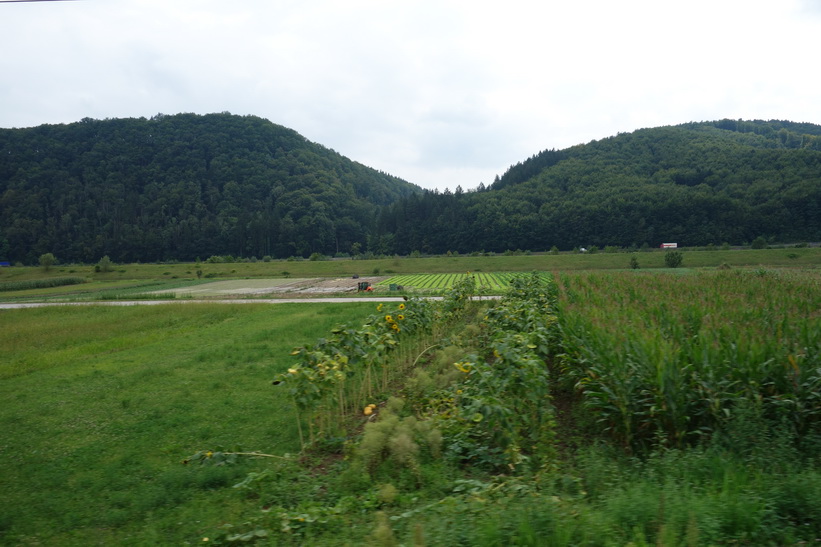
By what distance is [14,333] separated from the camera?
56.7 feet

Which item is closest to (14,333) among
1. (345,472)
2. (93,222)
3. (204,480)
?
(204,480)

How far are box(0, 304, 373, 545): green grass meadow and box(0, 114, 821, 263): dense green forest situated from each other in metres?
73.0

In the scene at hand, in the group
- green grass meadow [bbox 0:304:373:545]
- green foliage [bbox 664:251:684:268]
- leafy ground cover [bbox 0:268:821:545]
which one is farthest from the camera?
green foliage [bbox 664:251:684:268]

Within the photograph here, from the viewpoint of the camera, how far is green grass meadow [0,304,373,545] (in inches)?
177

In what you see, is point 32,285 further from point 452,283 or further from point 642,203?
point 642,203

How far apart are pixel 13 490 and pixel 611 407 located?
6897 millimetres

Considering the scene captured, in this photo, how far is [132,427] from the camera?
7.12 m

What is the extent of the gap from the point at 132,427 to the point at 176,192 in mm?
119284

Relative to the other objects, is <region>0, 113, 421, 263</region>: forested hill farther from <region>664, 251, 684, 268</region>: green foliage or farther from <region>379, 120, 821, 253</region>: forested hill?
<region>664, 251, 684, 268</region>: green foliage

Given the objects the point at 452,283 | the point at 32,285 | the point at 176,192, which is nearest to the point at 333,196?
the point at 176,192

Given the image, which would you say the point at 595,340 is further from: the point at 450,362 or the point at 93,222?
the point at 93,222

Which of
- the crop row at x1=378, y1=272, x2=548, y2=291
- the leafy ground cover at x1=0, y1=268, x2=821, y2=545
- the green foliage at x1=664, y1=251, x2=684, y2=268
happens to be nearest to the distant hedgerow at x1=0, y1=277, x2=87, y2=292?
the crop row at x1=378, y1=272, x2=548, y2=291

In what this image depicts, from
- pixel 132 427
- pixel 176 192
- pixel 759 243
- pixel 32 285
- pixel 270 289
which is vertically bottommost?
pixel 132 427

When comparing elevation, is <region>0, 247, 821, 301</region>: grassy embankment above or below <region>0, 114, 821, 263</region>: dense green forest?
below
